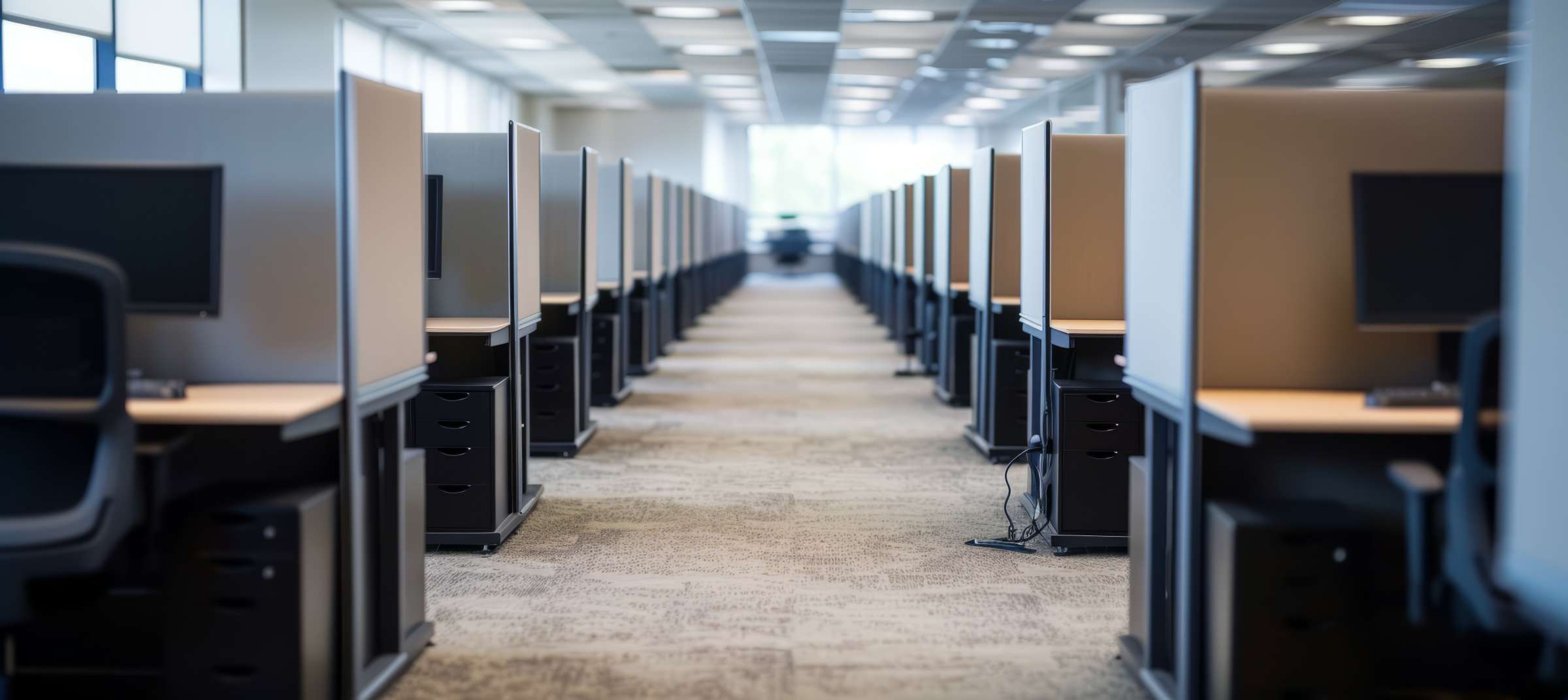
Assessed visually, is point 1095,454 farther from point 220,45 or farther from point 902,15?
point 220,45

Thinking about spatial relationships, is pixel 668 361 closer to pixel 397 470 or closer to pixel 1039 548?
pixel 1039 548

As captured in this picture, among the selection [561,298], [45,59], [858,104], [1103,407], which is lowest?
[1103,407]

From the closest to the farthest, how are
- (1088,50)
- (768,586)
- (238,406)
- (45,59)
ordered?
(238,406)
(768,586)
(45,59)
(1088,50)

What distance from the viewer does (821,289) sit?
1537 cm

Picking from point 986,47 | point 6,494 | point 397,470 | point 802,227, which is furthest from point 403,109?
point 802,227

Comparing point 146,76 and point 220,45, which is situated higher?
point 220,45

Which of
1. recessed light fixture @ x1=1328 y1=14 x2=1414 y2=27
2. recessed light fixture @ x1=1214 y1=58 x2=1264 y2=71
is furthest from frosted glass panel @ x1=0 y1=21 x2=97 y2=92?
recessed light fixture @ x1=1214 y1=58 x2=1264 y2=71

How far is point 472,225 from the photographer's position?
3.58 meters

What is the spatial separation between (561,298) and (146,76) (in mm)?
3600

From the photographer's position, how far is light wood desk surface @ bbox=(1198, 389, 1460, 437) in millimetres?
1837

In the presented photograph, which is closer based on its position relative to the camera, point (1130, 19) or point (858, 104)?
point (1130, 19)

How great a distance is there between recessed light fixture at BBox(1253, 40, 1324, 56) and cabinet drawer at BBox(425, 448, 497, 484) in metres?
7.87

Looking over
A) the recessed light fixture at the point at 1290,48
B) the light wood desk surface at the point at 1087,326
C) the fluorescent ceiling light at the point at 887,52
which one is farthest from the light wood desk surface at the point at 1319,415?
the fluorescent ceiling light at the point at 887,52

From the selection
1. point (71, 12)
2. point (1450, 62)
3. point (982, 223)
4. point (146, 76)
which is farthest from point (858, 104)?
point (982, 223)
